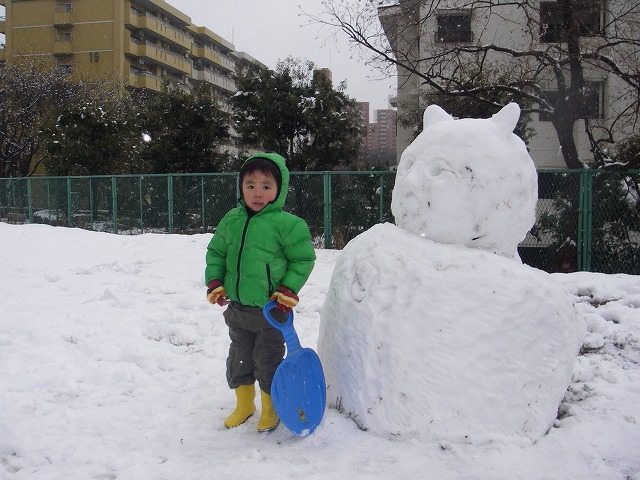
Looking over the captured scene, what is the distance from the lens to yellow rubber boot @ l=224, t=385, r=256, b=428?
3.13 metres

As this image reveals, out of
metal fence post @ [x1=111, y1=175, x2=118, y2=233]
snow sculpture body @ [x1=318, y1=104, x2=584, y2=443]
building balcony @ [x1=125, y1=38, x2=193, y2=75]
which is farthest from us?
building balcony @ [x1=125, y1=38, x2=193, y2=75]

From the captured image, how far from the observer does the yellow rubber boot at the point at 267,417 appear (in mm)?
3005

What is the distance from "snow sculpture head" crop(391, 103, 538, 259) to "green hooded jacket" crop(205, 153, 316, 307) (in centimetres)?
66

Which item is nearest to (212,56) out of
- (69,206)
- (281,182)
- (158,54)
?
(158,54)

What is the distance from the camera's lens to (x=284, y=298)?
111 inches

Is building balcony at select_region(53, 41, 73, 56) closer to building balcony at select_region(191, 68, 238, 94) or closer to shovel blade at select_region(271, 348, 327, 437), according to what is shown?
building balcony at select_region(191, 68, 238, 94)

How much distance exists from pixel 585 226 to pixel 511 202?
6543 mm

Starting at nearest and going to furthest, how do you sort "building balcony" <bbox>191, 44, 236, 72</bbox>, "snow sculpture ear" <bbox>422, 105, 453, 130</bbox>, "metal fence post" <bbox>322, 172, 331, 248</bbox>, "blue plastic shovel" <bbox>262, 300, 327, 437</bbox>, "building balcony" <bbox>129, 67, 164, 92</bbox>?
"blue plastic shovel" <bbox>262, 300, 327, 437</bbox> → "snow sculpture ear" <bbox>422, 105, 453, 130</bbox> → "metal fence post" <bbox>322, 172, 331, 248</bbox> → "building balcony" <bbox>129, 67, 164, 92</bbox> → "building balcony" <bbox>191, 44, 236, 72</bbox>

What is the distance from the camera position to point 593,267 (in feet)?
28.7

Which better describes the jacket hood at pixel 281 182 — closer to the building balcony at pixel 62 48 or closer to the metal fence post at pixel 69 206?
the metal fence post at pixel 69 206

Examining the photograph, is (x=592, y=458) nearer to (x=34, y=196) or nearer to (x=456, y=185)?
(x=456, y=185)

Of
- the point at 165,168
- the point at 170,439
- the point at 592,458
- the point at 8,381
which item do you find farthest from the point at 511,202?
the point at 165,168

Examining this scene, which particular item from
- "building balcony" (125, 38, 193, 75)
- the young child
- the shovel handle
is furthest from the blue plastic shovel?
"building balcony" (125, 38, 193, 75)

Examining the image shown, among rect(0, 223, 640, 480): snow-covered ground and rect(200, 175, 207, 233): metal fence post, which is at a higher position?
rect(200, 175, 207, 233): metal fence post
